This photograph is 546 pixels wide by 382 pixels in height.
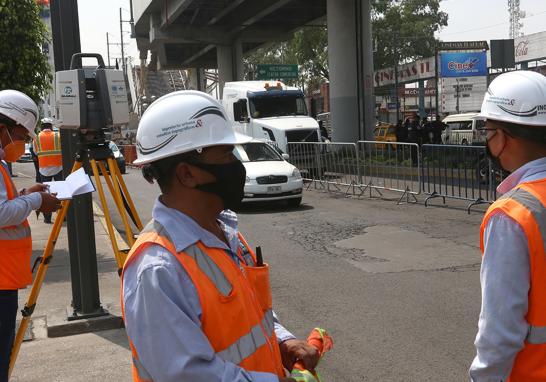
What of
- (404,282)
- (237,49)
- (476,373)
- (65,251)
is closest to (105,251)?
(65,251)

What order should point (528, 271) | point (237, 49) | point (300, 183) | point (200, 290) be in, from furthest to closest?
point (237, 49) → point (300, 183) → point (528, 271) → point (200, 290)

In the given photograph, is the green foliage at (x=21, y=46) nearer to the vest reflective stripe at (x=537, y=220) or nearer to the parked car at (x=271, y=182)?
the parked car at (x=271, y=182)

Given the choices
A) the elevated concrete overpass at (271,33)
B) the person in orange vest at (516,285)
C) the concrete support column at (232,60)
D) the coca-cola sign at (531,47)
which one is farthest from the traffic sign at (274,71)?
the person in orange vest at (516,285)

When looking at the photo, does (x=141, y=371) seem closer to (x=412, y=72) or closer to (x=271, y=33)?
(x=271, y=33)

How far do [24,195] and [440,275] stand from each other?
512cm

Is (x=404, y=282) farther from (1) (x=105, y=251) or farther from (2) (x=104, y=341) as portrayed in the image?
(1) (x=105, y=251)

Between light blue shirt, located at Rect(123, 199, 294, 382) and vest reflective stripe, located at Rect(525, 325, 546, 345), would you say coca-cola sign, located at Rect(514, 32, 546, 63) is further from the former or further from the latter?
light blue shirt, located at Rect(123, 199, 294, 382)

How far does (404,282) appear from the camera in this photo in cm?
709

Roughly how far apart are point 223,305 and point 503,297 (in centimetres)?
95

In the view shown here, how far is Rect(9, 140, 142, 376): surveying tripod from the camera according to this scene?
4145 mm

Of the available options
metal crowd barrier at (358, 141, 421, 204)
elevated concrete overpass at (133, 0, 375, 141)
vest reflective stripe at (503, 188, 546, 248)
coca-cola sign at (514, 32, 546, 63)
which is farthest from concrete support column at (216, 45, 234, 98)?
vest reflective stripe at (503, 188, 546, 248)

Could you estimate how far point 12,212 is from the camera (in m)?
3.46

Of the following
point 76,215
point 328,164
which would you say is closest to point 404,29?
point 328,164

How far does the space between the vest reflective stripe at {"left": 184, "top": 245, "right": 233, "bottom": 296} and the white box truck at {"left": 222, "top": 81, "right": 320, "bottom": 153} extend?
18.1m
